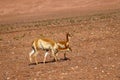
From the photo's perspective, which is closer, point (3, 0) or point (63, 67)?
point (63, 67)

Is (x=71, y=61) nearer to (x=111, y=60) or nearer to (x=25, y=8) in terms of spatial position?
(x=111, y=60)

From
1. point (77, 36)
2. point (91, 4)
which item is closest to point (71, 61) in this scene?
point (77, 36)

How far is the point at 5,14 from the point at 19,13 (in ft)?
8.19

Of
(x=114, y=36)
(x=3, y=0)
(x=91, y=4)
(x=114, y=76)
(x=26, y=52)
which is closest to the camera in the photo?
(x=114, y=76)

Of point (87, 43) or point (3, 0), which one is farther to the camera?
point (3, 0)

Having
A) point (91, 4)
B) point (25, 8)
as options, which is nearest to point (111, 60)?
point (91, 4)

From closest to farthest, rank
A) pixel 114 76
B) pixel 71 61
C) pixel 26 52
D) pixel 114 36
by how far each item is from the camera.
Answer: pixel 114 76
pixel 71 61
pixel 26 52
pixel 114 36

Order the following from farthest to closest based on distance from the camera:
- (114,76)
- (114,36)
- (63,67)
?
(114,36) < (63,67) < (114,76)

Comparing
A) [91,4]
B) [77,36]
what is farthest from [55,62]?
[91,4]

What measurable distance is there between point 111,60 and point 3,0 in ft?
195

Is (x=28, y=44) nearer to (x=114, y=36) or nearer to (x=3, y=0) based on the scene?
(x=114, y=36)

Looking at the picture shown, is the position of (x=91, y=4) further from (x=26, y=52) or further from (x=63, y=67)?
(x=63, y=67)

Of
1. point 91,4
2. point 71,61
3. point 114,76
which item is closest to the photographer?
point 114,76

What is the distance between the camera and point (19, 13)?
61125 millimetres
